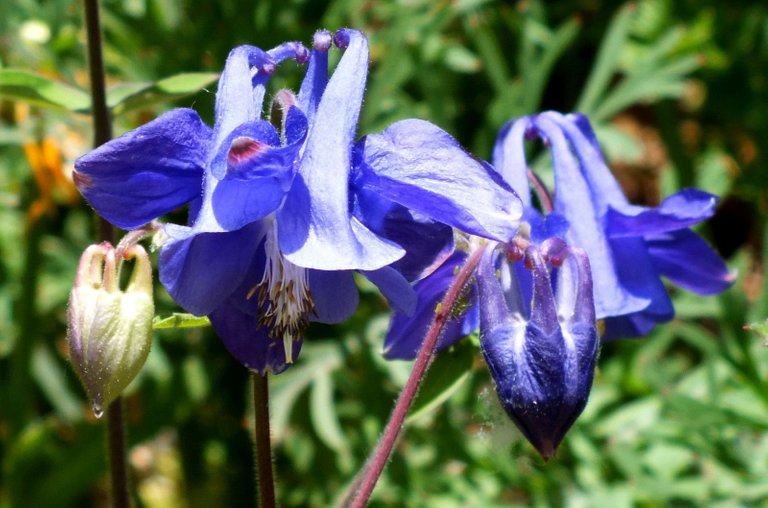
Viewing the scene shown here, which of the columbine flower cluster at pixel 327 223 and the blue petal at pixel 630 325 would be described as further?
the blue petal at pixel 630 325

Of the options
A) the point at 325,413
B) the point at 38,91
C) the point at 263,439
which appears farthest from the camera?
the point at 325,413

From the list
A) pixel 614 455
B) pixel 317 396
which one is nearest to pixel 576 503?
pixel 614 455

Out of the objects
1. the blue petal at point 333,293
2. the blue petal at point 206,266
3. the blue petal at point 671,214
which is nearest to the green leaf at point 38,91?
the blue petal at point 206,266

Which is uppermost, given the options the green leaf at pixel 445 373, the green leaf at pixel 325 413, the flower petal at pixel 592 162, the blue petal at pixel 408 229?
the blue petal at pixel 408 229

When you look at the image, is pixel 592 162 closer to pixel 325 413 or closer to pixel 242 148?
pixel 242 148

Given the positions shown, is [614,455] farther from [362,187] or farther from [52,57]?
[52,57]

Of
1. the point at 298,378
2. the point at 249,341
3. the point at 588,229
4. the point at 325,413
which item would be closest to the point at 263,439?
the point at 249,341

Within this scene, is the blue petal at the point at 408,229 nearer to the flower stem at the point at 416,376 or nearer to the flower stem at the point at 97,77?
the flower stem at the point at 416,376
